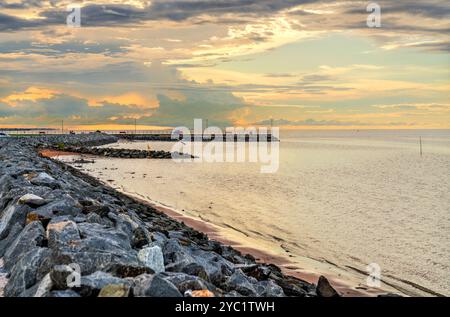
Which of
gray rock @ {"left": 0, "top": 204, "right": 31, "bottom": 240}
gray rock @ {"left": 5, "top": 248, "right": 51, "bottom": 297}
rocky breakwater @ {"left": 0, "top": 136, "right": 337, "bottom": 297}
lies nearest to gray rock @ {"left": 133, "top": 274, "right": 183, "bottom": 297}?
rocky breakwater @ {"left": 0, "top": 136, "right": 337, "bottom": 297}

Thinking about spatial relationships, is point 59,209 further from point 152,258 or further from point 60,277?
point 60,277

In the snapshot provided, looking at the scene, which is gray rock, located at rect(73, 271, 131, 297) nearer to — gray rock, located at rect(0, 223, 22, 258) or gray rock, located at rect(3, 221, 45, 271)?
gray rock, located at rect(3, 221, 45, 271)

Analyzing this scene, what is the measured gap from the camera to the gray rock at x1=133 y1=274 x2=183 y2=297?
5375mm

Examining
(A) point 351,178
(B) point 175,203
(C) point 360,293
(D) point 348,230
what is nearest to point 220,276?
(C) point 360,293

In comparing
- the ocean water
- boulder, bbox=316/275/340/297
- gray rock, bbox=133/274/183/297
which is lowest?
the ocean water

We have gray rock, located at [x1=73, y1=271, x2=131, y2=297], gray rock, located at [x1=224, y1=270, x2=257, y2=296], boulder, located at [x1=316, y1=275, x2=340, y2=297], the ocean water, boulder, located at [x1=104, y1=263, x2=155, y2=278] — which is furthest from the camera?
the ocean water

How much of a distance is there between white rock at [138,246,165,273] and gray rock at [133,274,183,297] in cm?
152

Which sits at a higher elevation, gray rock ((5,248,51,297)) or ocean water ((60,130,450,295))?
gray rock ((5,248,51,297))

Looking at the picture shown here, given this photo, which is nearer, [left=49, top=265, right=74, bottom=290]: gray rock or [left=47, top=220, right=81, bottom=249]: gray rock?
[left=49, top=265, right=74, bottom=290]: gray rock

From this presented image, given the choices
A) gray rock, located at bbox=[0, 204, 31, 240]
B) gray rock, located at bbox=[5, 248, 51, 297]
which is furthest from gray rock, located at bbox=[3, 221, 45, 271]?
gray rock, located at bbox=[0, 204, 31, 240]

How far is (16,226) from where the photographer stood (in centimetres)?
911

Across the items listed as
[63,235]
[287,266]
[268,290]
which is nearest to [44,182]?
[63,235]

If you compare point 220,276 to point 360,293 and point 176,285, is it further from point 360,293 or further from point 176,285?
point 360,293

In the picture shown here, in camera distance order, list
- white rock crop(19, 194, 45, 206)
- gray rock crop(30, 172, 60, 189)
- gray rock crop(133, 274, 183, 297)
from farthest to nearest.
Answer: gray rock crop(30, 172, 60, 189)
white rock crop(19, 194, 45, 206)
gray rock crop(133, 274, 183, 297)
